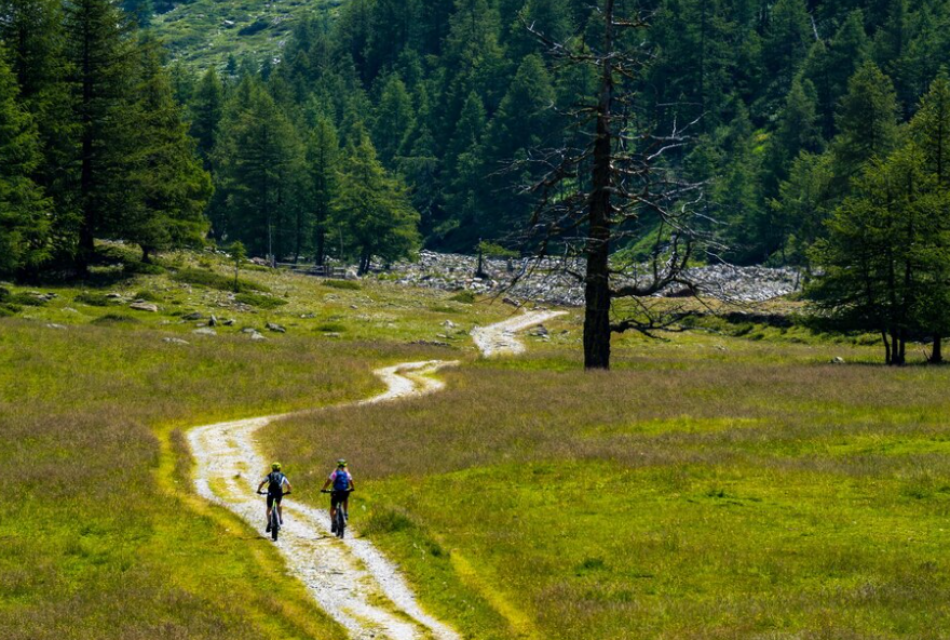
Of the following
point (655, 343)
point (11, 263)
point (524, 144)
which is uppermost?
point (524, 144)

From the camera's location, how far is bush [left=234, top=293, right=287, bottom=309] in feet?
221

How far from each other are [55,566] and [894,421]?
22482 mm

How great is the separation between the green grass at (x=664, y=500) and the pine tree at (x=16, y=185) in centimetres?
2627

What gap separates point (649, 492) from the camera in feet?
70.3

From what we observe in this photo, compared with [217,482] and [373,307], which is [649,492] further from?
[373,307]

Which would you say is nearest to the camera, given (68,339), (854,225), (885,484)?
(885,484)

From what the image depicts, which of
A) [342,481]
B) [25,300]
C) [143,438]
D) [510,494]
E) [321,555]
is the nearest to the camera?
[321,555]

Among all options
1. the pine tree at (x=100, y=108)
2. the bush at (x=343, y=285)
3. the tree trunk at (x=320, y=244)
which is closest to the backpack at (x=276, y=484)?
the pine tree at (x=100, y=108)

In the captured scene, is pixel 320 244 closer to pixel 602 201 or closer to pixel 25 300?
pixel 25 300

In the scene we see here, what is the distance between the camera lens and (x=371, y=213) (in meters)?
106

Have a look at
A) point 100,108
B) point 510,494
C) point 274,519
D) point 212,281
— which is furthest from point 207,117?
point 274,519

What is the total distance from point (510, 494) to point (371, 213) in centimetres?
8705

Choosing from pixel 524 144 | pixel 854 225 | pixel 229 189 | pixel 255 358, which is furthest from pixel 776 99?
pixel 255 358

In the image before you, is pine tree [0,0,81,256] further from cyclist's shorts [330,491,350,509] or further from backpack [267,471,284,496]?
cyclist's shorts [330,491,350,509]
